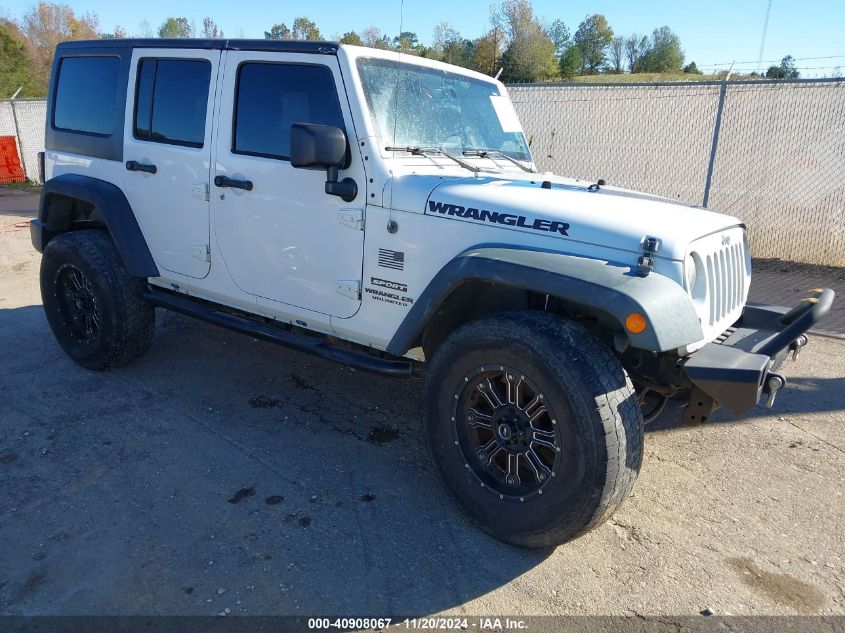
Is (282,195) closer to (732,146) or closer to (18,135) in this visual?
(732,146)

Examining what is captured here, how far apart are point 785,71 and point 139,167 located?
27.4 feet

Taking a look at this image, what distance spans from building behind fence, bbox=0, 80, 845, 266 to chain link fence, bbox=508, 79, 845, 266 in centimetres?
1

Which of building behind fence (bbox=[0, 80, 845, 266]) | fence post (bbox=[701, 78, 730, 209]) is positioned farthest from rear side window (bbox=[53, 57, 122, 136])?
fence post (bbox=[701, 78, 730, 209])

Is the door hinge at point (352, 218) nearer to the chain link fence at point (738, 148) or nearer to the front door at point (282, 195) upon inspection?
the front door at point (282, 195)

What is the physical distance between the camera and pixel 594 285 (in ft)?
8.29

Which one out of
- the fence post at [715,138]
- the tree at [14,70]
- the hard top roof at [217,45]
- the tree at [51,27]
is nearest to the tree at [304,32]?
the hard top roof at [217,45]

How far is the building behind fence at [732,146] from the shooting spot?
8227 millimetres

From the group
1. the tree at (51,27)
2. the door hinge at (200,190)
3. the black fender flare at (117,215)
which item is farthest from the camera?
the tree at (51,27)

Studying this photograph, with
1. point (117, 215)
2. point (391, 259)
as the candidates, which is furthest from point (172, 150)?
point (391, 259)

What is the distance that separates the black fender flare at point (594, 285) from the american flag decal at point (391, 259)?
12.5 inches

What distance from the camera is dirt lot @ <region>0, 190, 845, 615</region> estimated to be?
2.62 m

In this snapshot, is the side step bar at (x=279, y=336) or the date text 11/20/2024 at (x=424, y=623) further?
the side step bar at (x=279, y=336)

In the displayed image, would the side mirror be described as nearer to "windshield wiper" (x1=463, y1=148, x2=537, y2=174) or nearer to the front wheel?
"windshield wiper" (x1=463, y1=148, x2=537, y2=174)

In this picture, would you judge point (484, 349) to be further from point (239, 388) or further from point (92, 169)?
point (92, 169)
